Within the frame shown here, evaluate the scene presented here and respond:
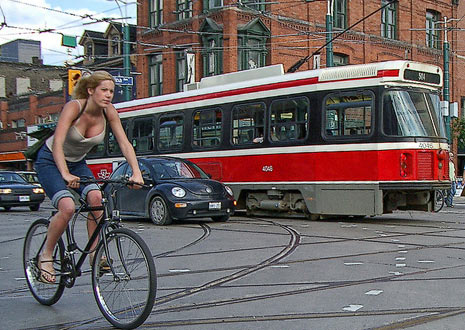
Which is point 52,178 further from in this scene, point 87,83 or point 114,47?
point 114,47

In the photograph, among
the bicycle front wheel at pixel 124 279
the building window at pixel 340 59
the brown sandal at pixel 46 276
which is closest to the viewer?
the bicycle front wheel at pixel 124 279

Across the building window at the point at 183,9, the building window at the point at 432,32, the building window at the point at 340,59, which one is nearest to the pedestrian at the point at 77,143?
the building window at the point at 183,9

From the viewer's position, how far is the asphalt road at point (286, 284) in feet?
17.2

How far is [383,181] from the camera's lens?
13.4m

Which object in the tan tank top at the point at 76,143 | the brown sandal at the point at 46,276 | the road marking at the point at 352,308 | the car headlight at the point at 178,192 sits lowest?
the road marking at the point at 352,308

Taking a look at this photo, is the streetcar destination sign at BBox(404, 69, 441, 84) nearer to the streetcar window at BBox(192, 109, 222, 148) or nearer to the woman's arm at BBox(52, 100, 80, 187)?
the streetcar window at BBox(192, 109, 222, 148)

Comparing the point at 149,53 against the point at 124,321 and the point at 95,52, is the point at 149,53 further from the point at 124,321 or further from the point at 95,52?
the point at 124,321

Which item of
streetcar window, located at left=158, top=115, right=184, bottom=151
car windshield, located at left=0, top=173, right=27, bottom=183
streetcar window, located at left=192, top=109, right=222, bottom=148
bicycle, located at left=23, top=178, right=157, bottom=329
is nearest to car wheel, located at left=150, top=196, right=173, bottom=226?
streetcar window, located at left=192, top=109, right=222, bottom=148

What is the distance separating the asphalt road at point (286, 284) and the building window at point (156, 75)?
85.1 ft

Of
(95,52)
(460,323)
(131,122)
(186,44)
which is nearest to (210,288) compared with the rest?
(460,323)

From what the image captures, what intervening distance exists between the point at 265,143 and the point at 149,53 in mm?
22543

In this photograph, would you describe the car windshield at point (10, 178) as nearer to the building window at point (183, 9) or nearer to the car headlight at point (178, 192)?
the car headlight at point (178, 192)

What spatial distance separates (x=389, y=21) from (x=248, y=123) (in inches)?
1001

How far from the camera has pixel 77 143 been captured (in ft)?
17.6
